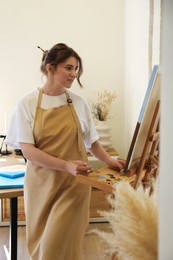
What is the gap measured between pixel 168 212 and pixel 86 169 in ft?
3.36

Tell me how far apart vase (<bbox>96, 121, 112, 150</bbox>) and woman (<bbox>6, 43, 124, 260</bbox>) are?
1.83 m

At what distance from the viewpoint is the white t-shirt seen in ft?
5.97

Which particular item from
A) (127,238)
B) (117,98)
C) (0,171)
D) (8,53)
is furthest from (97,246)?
(127,238)

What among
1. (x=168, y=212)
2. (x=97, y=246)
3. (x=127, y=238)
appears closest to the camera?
(x=168, y=212)

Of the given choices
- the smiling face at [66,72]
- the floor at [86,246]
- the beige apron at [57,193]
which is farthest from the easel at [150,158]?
the floor at [86,246]

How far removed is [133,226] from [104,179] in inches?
29.4

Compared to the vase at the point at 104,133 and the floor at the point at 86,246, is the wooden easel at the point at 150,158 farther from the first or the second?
the vase at the point at 104,133

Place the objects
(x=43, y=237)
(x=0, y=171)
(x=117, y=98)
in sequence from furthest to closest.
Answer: (x=117, y=98) → (x=0, y=171) → (x=43, y=237)

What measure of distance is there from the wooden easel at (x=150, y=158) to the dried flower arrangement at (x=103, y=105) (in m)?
2.09

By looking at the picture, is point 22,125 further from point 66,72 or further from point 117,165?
point 117,165

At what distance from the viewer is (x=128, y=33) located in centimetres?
376

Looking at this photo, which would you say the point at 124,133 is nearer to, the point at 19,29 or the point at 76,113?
the point at 19,29

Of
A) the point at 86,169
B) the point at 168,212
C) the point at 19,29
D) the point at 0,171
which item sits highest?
the point at 19,29

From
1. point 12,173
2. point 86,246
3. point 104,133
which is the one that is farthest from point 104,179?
point 104,133
